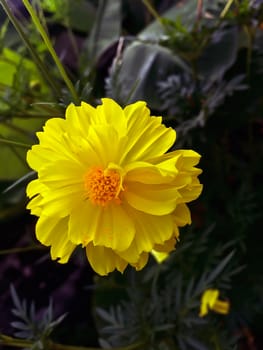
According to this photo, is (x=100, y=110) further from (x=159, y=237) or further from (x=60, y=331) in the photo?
(x=60, y=331)

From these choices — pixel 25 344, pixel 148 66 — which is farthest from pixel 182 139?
pixel 25 344

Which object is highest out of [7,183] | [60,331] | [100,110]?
[100,110]

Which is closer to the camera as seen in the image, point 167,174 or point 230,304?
point 167,174

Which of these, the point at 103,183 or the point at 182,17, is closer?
the point at 103,183

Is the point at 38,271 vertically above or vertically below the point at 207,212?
below

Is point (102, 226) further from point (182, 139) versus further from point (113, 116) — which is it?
point (182, 139)

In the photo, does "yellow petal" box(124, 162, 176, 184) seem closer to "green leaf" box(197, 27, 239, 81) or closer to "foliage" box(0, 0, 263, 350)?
"foliage" box(0, 0, 263, 350)

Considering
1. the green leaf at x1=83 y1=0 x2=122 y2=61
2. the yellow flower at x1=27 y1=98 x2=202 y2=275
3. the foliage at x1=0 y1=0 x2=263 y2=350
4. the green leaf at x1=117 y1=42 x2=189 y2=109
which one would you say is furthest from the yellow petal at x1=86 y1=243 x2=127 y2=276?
the green leaf at x1=83 y1=0 x2=122 y2=61

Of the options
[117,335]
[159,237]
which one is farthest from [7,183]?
[159,237]
